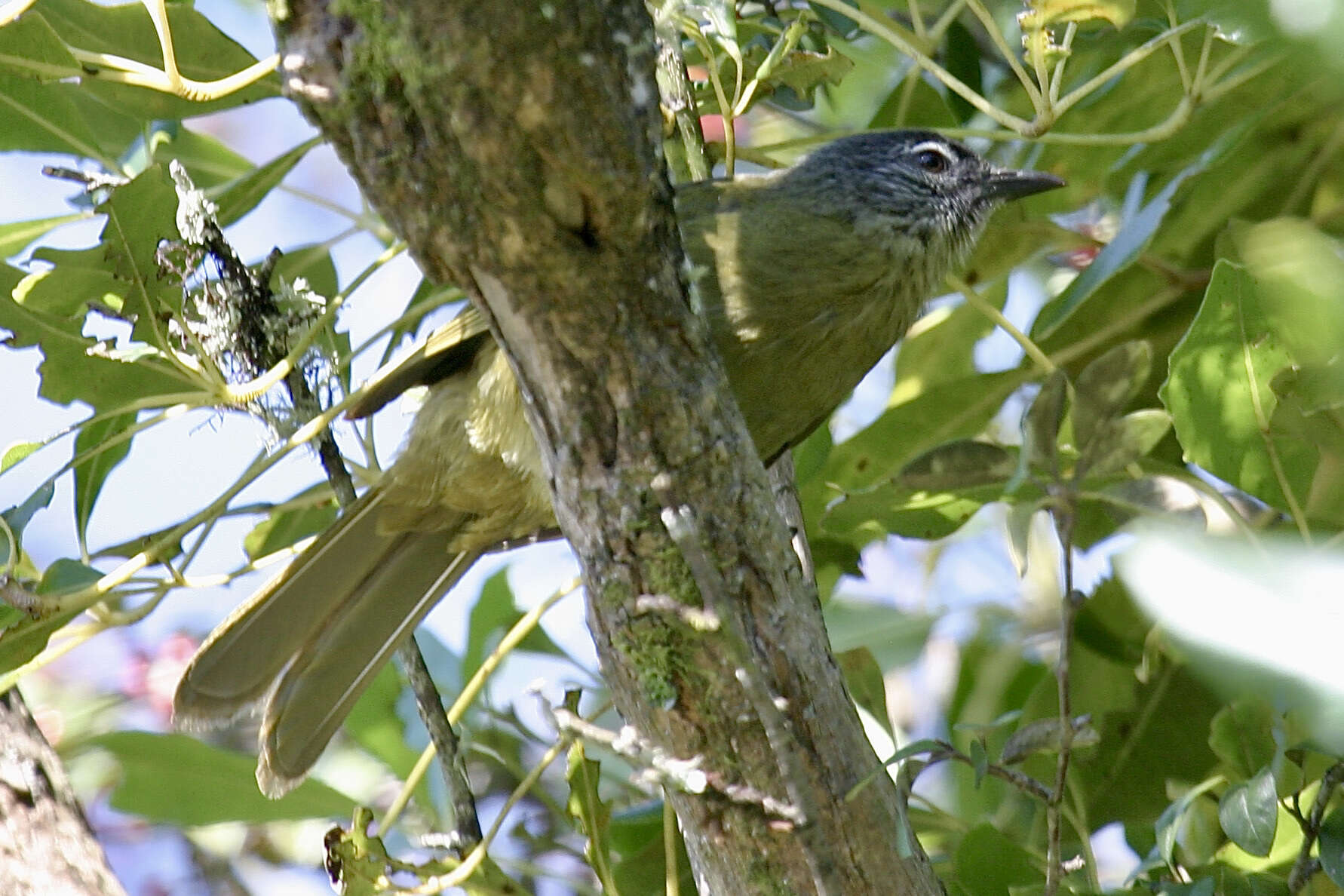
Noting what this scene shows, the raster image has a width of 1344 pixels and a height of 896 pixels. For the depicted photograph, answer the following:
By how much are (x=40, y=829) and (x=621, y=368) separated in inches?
54.3

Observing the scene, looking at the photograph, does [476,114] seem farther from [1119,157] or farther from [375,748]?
[375,748]

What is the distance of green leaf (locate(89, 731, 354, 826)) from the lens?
261cm

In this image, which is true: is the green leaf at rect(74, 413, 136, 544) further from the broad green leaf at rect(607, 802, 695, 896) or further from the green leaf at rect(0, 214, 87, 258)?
the broad green leaf at rect(607, 802, 695, 896)

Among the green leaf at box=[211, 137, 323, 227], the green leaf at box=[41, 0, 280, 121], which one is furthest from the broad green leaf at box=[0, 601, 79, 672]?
the green leaf at box=[41, 0, 280, 121]

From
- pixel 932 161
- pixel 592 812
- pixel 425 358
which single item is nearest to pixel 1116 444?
pixel 592 812

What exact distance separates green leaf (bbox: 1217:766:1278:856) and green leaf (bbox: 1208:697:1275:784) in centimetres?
19

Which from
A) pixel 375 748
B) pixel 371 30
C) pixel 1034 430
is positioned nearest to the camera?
pixel 371 30

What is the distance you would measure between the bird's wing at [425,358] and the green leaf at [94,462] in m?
0.39

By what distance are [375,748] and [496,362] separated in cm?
94

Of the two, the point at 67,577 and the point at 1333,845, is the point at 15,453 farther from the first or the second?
the point at 1333,845

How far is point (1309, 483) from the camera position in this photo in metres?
1.94

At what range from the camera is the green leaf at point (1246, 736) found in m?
1.95

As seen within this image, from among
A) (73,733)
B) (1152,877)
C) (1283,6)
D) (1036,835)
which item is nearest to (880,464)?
(1036,835)

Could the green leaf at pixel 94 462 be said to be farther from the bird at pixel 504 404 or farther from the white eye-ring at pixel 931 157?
the white eye-ring at pixel 931 157
